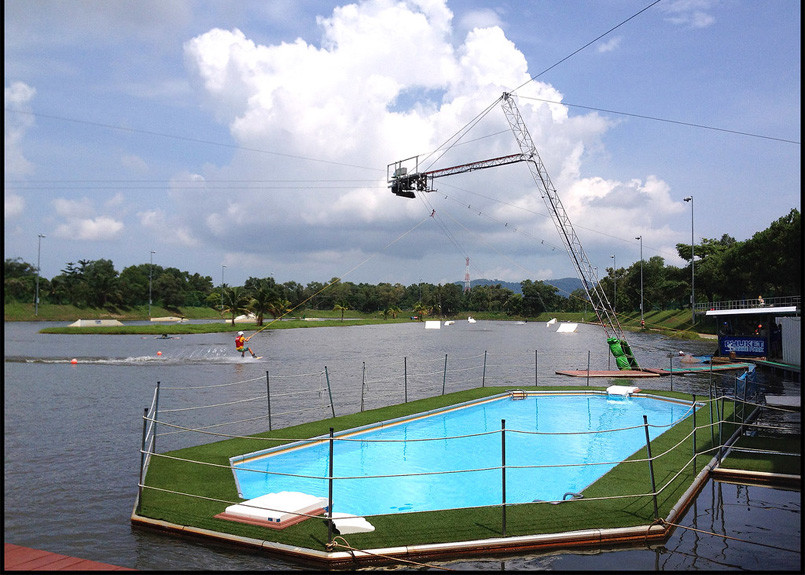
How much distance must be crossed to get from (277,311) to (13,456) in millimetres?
96638

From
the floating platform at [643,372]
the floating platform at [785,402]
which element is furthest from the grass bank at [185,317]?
the floating platform at [785,402]

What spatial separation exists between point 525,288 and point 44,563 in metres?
197

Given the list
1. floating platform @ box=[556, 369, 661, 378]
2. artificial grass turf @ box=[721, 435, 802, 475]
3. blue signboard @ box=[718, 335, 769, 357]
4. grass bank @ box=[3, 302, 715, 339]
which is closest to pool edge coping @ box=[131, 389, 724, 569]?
artificial grass turf @ box=[721, 435, 802, 475]

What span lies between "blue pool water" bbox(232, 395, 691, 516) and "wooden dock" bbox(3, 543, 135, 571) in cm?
290

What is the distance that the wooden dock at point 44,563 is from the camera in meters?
7.96

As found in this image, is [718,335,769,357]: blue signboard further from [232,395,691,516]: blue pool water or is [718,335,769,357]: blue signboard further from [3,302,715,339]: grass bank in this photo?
[3,302,715,339]: grass bank

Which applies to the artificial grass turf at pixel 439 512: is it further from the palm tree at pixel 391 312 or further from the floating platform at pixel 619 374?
the palm tree at pixel 391 312

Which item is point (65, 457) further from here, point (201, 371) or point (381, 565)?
point (201, 371)

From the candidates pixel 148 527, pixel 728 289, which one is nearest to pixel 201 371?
pixel 148 527

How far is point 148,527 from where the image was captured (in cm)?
1035

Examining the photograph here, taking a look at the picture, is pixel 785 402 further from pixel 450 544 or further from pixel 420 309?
pixel 420 309

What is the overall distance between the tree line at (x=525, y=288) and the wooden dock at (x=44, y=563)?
4101 centimetres

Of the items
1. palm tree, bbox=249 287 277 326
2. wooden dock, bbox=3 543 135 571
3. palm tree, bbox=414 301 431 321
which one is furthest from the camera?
palm tree, bbox=414 301 431 321

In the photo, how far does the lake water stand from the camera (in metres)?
9.23
